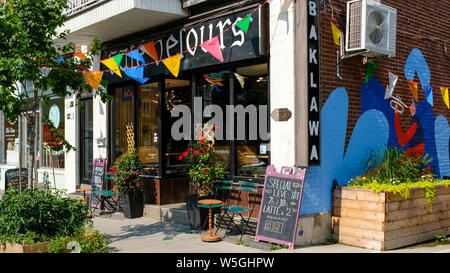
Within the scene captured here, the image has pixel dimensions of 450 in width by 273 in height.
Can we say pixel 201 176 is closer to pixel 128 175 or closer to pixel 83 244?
pixel 128 175

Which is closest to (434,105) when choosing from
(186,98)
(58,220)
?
(186,98)

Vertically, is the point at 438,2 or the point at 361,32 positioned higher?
the point at 438,2

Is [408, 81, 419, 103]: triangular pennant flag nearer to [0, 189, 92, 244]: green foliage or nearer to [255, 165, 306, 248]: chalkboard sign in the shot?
[255, 165, 306, 248]: chalkboard sign

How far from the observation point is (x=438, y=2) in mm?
10039

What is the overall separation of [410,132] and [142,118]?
6.18 metres

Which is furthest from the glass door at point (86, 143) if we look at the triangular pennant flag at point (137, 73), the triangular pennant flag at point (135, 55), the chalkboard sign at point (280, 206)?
the chalkboard sign at point (280, 206)

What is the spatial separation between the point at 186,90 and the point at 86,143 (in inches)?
160

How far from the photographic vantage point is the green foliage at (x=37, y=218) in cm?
619

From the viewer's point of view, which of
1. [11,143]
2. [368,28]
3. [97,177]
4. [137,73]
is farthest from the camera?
[11,143]

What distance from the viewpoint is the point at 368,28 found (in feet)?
24.8

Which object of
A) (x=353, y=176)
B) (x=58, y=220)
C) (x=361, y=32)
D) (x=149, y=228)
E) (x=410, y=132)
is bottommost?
(x=149, y=228)

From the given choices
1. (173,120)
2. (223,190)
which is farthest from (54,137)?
(223,190)

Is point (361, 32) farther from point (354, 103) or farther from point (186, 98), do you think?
point (186, 98)
